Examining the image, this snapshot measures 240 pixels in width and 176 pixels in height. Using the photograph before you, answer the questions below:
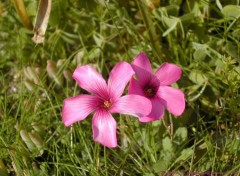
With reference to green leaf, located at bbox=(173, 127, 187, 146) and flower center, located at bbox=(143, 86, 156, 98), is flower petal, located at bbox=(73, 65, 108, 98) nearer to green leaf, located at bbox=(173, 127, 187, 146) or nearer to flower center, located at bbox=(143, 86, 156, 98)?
flower center, located at bbox=(143, 86, 156, 98)

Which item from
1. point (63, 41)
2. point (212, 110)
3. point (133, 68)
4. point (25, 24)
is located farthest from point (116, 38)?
point (133, 68)

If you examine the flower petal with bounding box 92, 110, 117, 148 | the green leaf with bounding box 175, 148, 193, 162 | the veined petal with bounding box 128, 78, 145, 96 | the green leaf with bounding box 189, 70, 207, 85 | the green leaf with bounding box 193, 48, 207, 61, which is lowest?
the green leaf with bounding box 175, 148, 193, 162

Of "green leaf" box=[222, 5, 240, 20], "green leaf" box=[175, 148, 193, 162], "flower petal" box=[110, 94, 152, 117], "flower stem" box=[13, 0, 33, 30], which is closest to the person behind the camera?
"flower petal" box=[110, 94, 152, 117]

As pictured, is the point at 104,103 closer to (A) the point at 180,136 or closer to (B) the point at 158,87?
(B) the point at 158,87

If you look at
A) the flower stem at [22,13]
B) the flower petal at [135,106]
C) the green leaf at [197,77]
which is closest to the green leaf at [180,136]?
the green leaf at [197,77]

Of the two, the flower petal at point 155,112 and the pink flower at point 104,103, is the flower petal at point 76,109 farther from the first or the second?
the flower petal at point 155,112

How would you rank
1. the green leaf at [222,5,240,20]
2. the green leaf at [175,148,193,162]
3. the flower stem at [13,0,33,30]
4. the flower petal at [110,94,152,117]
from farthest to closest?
the flower stem at [13,0,33,30] < the green leaf at [222,5,240,20] < the green leaf at [175,148,193,162] < the flower petal at [110,94,152,117]

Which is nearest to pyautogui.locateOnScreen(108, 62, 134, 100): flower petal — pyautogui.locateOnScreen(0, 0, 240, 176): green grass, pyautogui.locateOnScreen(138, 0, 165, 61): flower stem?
pyautogui.locateOnScreen(0, 0, 240, 176): green grass
